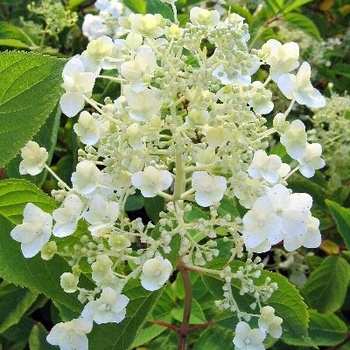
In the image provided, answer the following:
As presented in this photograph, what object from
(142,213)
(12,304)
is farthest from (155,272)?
(142,213)

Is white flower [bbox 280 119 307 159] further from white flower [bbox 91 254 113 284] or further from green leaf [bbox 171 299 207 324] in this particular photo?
green leaf [bbox 171 299 207 324]

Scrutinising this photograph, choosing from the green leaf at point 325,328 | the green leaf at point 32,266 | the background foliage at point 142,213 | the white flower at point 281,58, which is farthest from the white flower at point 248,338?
the green leaf at point 325,328

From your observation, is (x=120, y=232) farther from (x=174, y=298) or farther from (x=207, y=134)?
(x=174, y=298)

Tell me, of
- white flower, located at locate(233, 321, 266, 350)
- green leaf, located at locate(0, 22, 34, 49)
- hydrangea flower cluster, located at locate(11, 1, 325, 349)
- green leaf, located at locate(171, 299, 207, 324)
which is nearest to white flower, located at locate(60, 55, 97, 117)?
hydrangea flower cluster, located at locate(11, 1, 325, 349)

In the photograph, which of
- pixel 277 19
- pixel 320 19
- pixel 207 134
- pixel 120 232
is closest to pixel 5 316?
pixel 120 232

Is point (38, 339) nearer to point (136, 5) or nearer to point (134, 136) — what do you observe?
point (134, 136)

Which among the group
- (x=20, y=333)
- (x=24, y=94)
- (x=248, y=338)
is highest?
(x=24, y=94)
